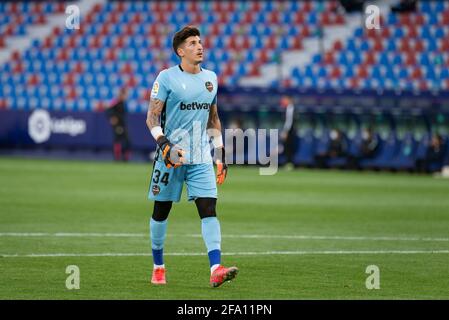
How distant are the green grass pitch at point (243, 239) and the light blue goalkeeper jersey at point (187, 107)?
4.12 feet

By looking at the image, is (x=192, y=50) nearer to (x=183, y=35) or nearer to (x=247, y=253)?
(x=183, y=35)

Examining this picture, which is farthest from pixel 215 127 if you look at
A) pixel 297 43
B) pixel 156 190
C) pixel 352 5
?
pixel 297 43

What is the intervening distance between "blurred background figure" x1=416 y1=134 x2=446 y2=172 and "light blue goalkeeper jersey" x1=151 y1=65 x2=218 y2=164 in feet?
64.9

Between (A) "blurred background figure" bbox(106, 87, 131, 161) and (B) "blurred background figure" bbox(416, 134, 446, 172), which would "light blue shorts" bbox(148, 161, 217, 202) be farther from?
(A) "blurred background figure" bbox(106, 87, 131, 161)

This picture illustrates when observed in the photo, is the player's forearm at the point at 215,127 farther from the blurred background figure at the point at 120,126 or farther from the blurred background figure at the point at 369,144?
the blurred background figure at the point at 120,126

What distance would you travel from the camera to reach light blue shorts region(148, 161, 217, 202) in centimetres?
1031

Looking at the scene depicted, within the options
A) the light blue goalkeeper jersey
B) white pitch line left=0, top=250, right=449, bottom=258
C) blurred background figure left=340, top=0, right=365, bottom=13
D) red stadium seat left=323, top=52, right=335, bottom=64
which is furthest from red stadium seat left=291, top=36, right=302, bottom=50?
the light blue goalkeeper jersey

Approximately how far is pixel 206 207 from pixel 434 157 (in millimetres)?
20311

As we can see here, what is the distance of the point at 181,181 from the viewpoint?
34.2ft

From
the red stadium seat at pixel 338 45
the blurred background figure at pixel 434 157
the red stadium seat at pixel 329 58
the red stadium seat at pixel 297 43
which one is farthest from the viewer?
the red stadium seat at pixel 297 43

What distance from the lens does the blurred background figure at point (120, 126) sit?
107ft

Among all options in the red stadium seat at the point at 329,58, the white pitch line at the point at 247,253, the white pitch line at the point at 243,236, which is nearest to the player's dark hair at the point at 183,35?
the white pitch line at the point at 247,253

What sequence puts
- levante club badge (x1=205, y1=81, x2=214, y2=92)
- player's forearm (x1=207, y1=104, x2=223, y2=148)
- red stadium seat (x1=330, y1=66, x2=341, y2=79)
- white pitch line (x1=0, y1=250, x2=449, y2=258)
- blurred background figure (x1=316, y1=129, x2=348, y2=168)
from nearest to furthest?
levante club badge (x1=205, y1=81, x2=214, y2=92) < player's forearm (x1=207, y1=104, x2=223, y2=148) < white pitch line (x1=0, y1=250, x2=449, y2=258) < blurred background figure (x1=316, y1=129, x2=348, y2=168) < red stadium seat (x1=330, y1=66, x2=341, y2=79)
